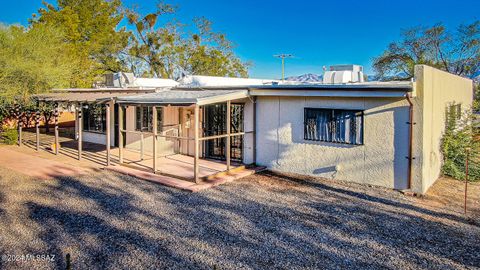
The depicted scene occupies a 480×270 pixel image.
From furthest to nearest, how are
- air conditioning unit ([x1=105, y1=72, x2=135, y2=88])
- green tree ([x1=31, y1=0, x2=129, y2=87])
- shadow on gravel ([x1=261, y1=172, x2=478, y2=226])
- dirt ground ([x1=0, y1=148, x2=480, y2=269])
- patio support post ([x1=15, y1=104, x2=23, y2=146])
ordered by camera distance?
green tree ([x1=31, y1=0, x2=129, y2=87]) < air conditioning unit ([x1=105, y1=72, x2=135, y2=88]) < patio support post ([x1=15, y1=104, x2=23, y2=146]) < shadow on gravel ([x1=261, y1=172, x2=478, y2=226]) < dirt ground ([x1=0, y1=148, x2=480, y2=269])

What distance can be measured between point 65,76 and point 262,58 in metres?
33.1

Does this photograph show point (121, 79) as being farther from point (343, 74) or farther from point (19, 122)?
point (343, 74)

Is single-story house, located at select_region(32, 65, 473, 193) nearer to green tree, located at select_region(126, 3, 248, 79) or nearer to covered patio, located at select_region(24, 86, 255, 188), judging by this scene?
covered patio, located at select_region(24, 86, 255, 188)

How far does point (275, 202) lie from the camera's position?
826cm

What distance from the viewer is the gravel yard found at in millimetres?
5312

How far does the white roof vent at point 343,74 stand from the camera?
13.1 meters

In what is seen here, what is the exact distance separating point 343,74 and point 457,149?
4.37 meters

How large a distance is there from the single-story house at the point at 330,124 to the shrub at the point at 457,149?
46 centimetres

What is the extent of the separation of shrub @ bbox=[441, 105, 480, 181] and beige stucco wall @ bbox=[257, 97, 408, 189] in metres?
3.01

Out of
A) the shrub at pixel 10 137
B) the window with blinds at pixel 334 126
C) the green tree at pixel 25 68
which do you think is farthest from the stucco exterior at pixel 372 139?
the shrub at pixel 10 137

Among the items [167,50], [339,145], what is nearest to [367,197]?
[339,145]

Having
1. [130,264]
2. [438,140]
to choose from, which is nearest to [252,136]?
[438,140]

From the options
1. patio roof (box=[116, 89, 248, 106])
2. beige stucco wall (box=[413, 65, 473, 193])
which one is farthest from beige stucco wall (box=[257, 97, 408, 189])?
patio roof (box=[116, 89, 248, 106])

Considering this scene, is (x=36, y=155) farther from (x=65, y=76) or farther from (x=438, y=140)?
(x=438, y=140)
